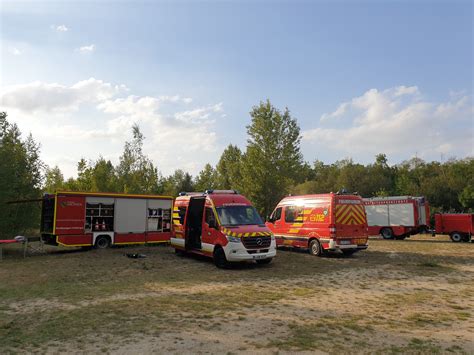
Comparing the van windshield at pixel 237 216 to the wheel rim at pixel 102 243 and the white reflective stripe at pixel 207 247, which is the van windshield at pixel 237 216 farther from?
the wheel rim at pixel 102 243

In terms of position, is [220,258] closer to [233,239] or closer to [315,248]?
[233,239]

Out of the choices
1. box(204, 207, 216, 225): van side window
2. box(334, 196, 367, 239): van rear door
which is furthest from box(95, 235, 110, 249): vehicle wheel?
box(334, 196, 367, 239): van rear door

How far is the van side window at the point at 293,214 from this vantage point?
17573mm

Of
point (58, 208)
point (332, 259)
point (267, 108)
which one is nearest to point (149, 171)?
point (267, 108)

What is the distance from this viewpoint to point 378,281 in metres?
11.0

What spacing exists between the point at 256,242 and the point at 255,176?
70.5ft

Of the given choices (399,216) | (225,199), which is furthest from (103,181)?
(399,216)

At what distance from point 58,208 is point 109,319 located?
38.4 ft

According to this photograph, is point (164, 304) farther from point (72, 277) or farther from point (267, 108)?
point (267, 108)

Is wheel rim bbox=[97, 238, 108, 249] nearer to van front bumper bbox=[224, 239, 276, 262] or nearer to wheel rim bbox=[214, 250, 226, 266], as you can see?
wheel rim bbox=[214, 250, 226, 266]

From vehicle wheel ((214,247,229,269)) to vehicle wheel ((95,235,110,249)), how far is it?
24.4 ft

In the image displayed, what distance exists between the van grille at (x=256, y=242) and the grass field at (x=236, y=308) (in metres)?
0.81

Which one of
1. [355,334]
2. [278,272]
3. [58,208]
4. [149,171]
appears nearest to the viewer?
[355,334]

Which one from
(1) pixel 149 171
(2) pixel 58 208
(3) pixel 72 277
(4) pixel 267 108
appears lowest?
(3) pixel 72 277
